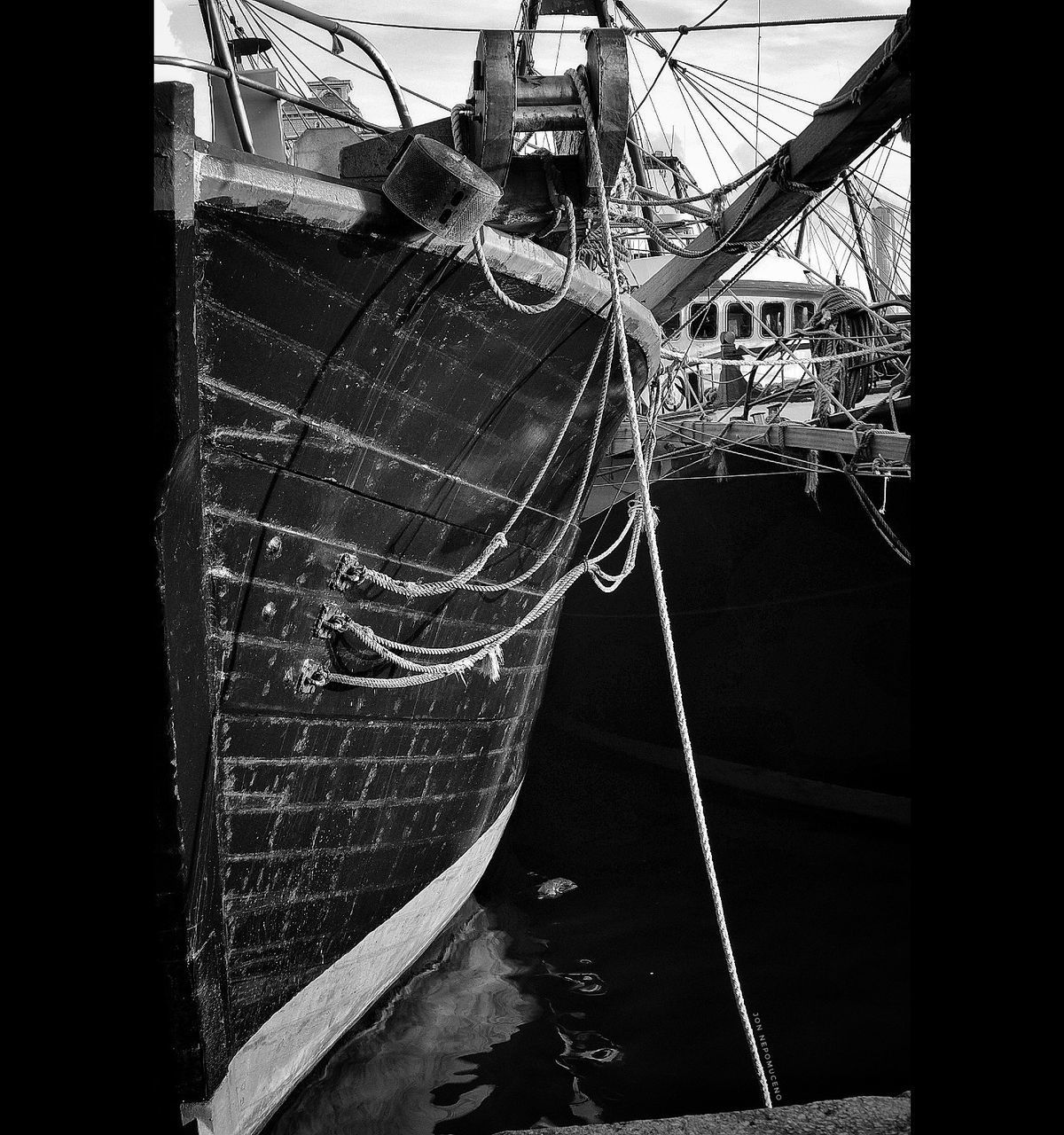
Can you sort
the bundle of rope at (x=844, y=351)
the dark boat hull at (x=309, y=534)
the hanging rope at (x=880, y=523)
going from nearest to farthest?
the dark boat hull at (x=309, y=534)
the hanging rope at (x=880, y=523)
the bundle of rope at (x=844, y=351)

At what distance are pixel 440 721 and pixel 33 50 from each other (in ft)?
11.1

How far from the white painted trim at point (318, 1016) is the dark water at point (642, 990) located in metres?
0.29

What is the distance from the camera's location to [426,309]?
119 inches

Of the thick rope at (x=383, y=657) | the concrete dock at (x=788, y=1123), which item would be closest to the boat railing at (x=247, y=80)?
the thick rope at (x=383, y=657)

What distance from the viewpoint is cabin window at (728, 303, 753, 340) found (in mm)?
11602

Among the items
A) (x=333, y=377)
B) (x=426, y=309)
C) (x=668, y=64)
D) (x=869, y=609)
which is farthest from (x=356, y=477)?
(x=869, y=609)

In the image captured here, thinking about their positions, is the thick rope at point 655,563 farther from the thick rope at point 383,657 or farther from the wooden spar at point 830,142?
the wooden spar at point 830,142

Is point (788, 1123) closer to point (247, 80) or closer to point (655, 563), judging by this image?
point (655, 563)

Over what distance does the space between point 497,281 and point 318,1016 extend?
2947 mm

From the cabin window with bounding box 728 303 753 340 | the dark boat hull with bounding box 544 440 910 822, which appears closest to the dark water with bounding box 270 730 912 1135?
the dark boat hull with bounding box 544 440 910 822

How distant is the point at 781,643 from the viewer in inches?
316

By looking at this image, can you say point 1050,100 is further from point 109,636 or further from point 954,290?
point 109,636

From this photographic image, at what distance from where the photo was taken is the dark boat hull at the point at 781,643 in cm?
745

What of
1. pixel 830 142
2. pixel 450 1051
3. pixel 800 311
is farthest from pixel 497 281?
pixel 800 311
